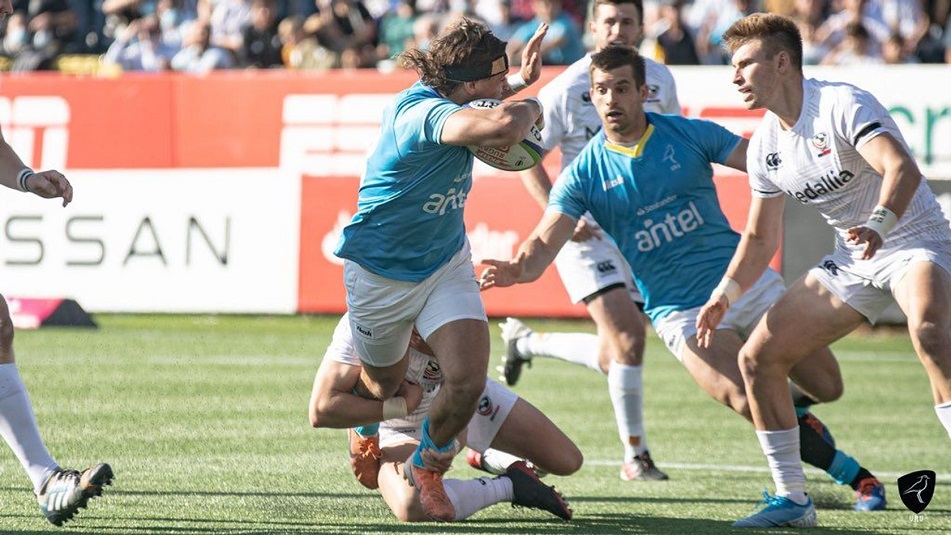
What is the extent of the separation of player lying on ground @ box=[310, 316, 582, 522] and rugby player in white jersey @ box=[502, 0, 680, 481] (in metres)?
1.23

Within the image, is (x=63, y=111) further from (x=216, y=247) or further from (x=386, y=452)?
(x=386, y=452)

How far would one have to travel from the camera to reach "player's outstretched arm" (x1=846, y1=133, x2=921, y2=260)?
6195mm

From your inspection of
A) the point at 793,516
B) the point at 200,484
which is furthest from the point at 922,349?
the point at 200,484

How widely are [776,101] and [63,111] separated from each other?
12.2m

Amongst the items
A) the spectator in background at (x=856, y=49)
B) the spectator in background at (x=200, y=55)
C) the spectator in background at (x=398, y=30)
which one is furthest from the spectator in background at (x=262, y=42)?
the spectator in background at (x=856, y=49)

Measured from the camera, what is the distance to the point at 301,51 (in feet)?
62.0

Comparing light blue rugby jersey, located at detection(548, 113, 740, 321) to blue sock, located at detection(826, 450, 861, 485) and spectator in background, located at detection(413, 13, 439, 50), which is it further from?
spectator in background, located at detection(413, 13, 439, 50)

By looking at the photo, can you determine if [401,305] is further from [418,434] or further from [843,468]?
[843,468]

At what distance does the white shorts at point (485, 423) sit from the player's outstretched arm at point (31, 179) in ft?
6.36

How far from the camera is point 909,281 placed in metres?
6.60

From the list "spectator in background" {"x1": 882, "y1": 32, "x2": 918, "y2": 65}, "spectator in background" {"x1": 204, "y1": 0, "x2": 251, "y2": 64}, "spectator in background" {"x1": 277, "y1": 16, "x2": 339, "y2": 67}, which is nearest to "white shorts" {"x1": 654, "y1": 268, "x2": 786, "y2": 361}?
"spectator in background" {"x1": 882, "y1": 32, "x2": 918, "y2": 65}

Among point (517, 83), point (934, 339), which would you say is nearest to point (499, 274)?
point (517, 83)

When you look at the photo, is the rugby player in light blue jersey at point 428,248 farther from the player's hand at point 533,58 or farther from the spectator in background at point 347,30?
the spectator in background at point 347,30

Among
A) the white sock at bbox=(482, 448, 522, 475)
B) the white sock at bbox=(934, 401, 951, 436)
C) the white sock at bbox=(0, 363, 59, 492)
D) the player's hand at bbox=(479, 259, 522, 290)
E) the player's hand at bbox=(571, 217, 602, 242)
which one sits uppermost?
the player's hand at bbox=(479, 259, 522, 290)
